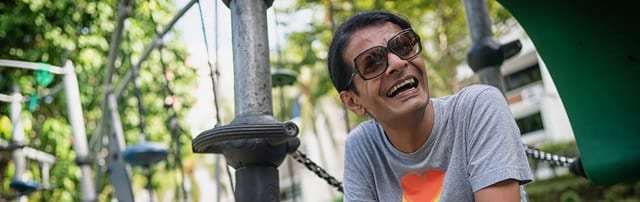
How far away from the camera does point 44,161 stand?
5.80 m

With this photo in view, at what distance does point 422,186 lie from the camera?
53.5 inches

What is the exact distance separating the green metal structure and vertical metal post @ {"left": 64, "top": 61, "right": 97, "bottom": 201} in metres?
3.46

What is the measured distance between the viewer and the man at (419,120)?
120 cm

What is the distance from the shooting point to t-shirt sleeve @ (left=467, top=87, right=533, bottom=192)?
46.2 inches

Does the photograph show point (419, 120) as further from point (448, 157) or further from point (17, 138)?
point (17, 138)

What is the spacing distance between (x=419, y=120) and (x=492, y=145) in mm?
168

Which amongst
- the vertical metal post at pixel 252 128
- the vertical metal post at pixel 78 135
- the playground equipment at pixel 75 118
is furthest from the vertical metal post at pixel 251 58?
the vertical metal post at pixel 78 135

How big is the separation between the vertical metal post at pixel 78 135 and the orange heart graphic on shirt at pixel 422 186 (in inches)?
141

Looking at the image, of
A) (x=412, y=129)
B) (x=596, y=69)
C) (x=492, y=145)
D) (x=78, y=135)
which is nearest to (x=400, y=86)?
(x=412, y=129)

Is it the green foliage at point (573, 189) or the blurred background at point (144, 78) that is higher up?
the blurred background at point (144, 78)

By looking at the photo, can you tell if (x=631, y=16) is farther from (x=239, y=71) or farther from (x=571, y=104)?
(x=239, y=71)

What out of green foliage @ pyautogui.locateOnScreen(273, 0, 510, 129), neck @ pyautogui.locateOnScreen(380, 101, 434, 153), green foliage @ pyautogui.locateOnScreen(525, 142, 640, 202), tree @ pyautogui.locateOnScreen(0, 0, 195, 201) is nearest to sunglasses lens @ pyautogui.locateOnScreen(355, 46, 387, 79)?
neck @ pyautogui.locateOnScreen(380, 101, 434, 153)

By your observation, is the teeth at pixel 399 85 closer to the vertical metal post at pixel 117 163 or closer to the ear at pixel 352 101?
the ear at pixel 352 101

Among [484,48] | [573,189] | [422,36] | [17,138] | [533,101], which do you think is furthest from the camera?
[533,101]
